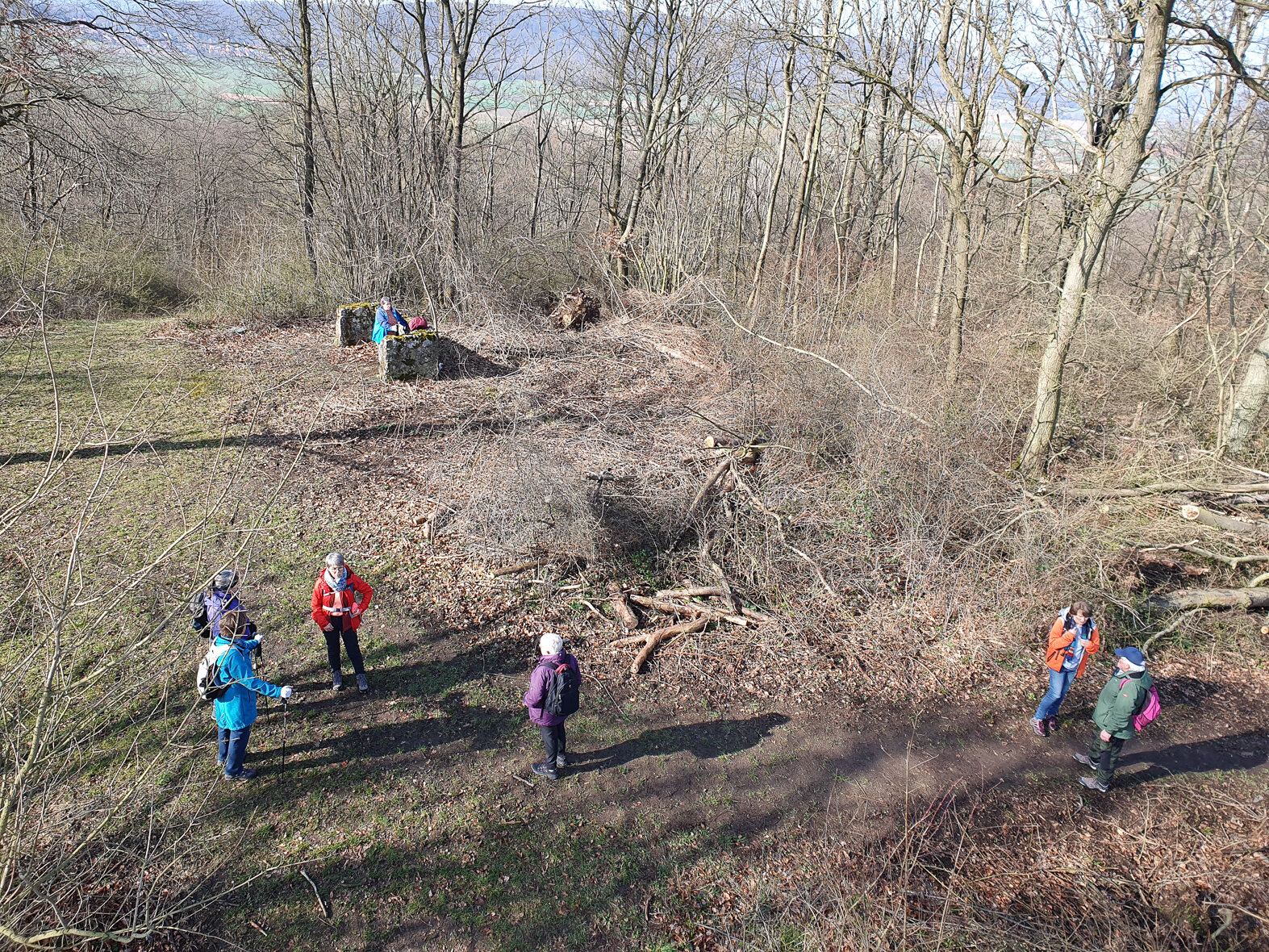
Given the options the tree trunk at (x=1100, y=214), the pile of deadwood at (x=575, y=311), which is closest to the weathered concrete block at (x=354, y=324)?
the pile of deadwood at (x=575, y=311)

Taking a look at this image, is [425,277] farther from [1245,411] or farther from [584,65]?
[1245,411]

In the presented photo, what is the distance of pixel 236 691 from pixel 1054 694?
664 centimetres

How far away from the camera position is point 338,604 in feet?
19.1

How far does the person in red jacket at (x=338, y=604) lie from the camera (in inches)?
229

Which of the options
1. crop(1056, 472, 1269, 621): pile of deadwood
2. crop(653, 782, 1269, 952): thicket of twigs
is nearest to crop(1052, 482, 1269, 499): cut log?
crop(1056, 472, 1269, 621): pile of deadwood

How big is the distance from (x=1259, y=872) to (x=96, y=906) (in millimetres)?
7601

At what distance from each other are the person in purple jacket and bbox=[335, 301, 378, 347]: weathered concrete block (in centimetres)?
1123

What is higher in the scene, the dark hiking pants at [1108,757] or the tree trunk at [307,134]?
the tree trunk at [307,134]

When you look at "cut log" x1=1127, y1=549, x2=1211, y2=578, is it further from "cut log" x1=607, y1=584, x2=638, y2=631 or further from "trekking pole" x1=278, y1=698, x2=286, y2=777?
"trekking pole" x1=278, y1=698, x2=286, y2=777

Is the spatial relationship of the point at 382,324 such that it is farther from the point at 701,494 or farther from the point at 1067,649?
the point at 1067,649

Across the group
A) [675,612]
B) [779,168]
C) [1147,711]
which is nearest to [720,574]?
[675,612]

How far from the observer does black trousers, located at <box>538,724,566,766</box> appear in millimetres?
5355

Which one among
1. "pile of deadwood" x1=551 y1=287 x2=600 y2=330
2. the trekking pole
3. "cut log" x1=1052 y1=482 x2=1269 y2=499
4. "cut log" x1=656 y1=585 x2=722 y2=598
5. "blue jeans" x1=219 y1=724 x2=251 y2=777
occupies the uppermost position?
"pile of deadwood" x1=551 y1=287 x2=600 y2=330

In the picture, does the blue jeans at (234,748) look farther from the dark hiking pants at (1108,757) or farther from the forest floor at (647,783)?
the dark hiking pants at (1108,757)
